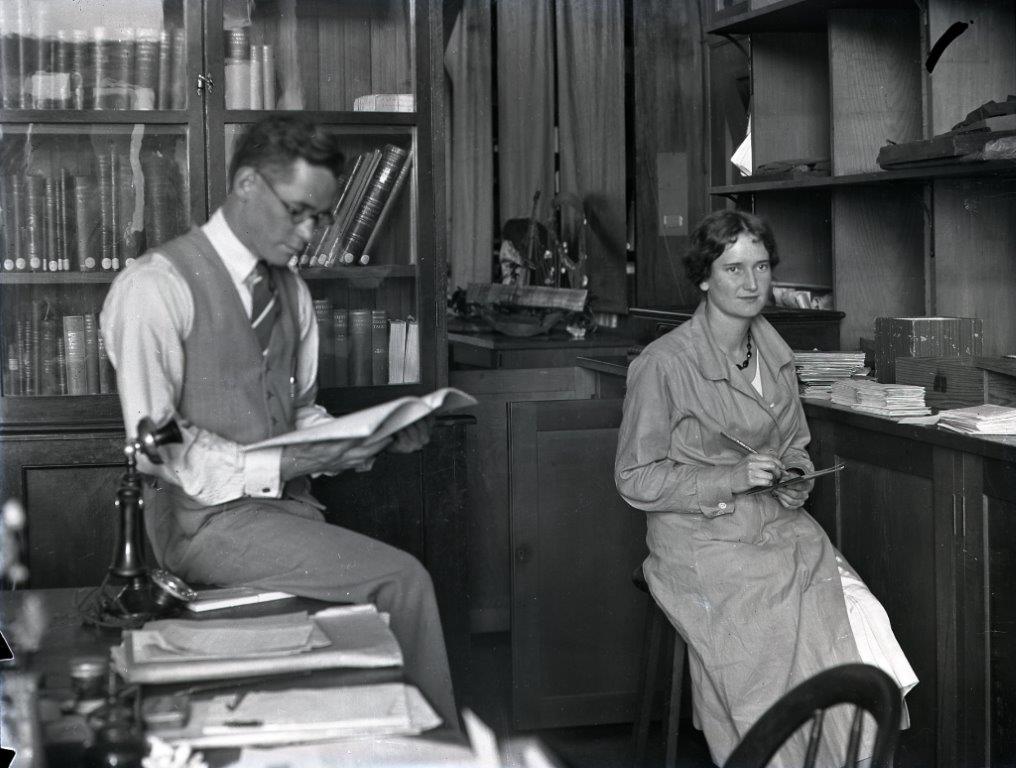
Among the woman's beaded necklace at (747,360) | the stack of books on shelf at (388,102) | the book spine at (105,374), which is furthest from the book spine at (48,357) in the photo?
the woman's beaded necklace at (747,360)

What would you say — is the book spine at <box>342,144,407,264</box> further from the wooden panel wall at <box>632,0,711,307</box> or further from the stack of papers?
the wooden panel wall at <box>632,0,711,307</box>

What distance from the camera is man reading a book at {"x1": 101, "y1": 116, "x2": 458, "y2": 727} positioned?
6.87ft

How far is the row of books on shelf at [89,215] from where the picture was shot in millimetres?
3309

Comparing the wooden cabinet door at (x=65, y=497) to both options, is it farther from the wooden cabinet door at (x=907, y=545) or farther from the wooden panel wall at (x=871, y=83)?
the wooden panel wall at (x=871, y=83)

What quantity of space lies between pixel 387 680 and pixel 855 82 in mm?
2955

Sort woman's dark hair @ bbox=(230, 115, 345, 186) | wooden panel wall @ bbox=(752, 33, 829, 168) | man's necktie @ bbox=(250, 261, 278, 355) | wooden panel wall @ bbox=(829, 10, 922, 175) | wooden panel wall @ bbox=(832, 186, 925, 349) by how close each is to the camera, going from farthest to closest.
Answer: wooden panel wall @ bbox=(752, 33, 829, 168)
wooden panel wall @ bbox=(832, 186, 925, 349)
wooden panel wall @ bbox=(829, 10, 922, 175)
man's necktie @ bbox=(250, 261, 278, 355)
woman's dark hair @ bbox=(230, 115, 345, 186)

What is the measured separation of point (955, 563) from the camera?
288 cm

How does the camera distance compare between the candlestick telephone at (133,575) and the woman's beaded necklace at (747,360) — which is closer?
the candlestick telephone at (133,575)

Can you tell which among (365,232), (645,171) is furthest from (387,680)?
(645,171)

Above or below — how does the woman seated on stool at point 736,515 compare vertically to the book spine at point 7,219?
below

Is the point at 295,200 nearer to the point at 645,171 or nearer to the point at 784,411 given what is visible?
the point at 784,411

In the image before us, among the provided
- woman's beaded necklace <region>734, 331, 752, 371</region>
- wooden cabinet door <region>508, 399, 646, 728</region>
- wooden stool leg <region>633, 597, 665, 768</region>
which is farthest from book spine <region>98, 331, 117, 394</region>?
woman's beaded necklace <region>734, 331, 752, 371</region>

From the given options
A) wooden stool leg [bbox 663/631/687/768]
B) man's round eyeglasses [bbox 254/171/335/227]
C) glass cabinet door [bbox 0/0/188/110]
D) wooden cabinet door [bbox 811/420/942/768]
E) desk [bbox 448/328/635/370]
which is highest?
glass cabinet door [bbox 0/0/188/110]

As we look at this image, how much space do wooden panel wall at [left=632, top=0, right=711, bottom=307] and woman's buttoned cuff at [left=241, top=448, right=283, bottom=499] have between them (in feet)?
13.8
